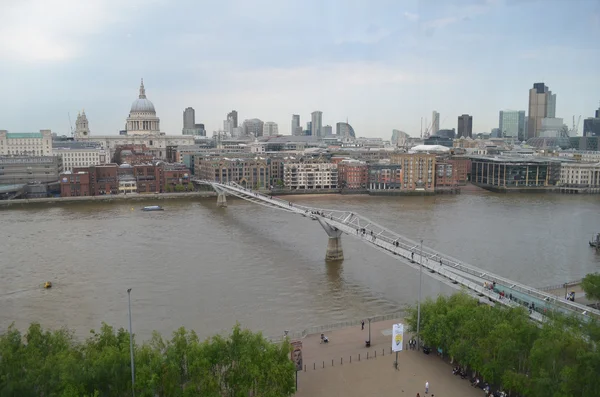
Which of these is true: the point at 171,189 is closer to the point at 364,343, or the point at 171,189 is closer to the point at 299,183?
the point at 299,183

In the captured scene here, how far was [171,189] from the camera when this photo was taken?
2089 centimetres

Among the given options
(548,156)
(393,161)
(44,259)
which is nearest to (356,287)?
(44,259)

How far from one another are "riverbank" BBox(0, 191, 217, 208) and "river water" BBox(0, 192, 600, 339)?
1962 millimetres

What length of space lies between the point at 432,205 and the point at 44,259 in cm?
1182

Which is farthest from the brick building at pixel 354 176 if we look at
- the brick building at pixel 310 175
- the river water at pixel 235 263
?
the river water at pixel 235 263

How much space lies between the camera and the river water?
6.86 metres

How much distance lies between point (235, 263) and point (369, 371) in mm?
4777

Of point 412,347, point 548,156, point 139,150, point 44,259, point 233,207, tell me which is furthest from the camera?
point 139,150

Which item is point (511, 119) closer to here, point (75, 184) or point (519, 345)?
point (519, 345)

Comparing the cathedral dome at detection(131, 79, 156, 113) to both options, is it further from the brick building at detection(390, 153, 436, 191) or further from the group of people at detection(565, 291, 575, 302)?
the group of people at detection(565, 291, 575, 302)

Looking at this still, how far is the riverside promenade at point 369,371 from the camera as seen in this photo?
4.50 metres

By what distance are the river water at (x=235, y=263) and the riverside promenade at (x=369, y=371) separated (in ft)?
3.09

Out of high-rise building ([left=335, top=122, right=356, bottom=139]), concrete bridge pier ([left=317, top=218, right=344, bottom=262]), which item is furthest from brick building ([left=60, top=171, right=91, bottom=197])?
high-rise building ([left=335, top=122, right=356, bottom=139])

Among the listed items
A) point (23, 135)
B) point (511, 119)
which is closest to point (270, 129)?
point (23, 135)
